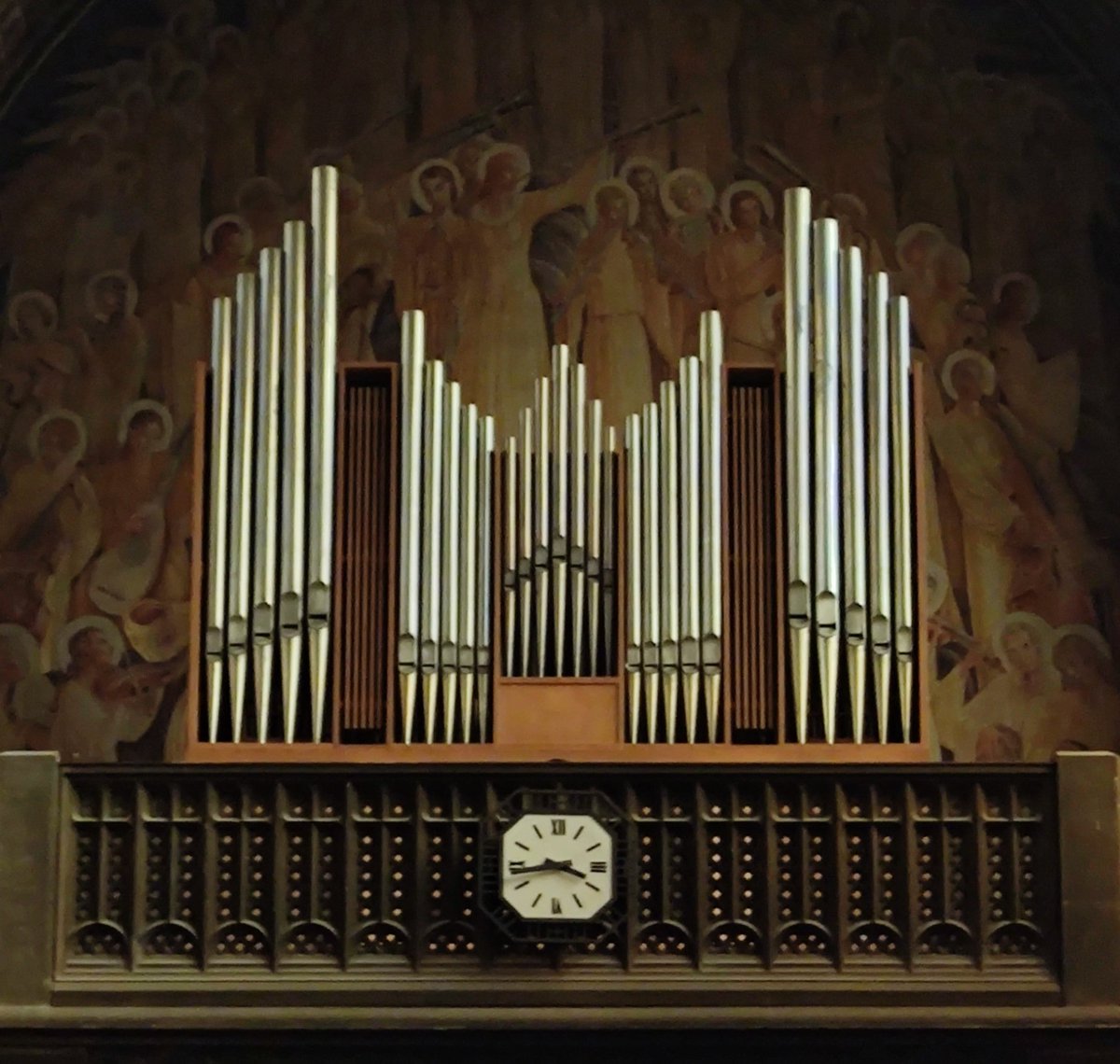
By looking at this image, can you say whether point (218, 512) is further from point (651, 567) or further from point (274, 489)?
point (651, 567)

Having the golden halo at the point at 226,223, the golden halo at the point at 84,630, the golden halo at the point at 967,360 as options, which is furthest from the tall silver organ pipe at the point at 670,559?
the golden halo at the point at 84,630

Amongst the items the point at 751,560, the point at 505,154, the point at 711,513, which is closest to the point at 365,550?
the point at 711,513

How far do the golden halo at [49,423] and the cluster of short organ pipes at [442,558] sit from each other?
2746 mm

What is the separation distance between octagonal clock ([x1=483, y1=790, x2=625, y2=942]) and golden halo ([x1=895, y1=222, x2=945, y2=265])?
4827 millimetres

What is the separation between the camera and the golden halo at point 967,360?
50.1 ft

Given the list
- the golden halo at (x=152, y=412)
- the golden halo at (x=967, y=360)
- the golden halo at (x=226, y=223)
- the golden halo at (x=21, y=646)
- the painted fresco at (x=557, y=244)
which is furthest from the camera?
the golden halo at (x=226, y=223)

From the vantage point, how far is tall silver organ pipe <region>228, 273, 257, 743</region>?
12.7 meters

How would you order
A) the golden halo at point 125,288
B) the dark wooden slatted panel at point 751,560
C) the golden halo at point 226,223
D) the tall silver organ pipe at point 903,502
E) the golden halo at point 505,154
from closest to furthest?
1. the tall silver organ pipe at point 903,502
2. the dark wooden slatted panel at point 751,560
3. the golden halo at point 125,288
4. the golden halo at point 226,223
5. the golden halo at point 505,154

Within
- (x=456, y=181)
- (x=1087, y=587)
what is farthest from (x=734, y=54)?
(x=1087, y=587)

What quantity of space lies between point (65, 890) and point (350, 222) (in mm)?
4997

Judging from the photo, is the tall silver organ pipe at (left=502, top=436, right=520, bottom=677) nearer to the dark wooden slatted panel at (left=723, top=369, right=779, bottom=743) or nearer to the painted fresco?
the dark wooden slatted panel at (left=723, top=369, right=779, bottom=743)

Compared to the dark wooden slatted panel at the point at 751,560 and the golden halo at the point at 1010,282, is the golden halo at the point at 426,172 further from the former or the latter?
the golden halo at the point at 1010,282

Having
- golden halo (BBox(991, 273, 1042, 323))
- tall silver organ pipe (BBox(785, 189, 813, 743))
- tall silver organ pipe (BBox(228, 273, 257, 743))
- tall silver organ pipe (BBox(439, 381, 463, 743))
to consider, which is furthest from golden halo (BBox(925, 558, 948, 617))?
tall silver organ pipe (BBox(228, 273, 257, 743))
